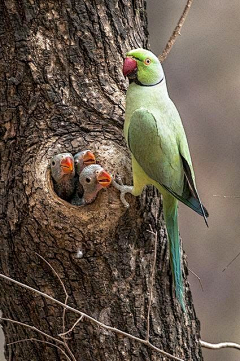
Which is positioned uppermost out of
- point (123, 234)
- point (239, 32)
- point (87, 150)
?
point (239, 32)

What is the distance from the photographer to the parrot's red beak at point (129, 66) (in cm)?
195

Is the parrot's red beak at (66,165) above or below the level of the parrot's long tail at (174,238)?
above

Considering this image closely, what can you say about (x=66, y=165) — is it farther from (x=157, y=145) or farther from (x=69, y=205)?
(x=157, y=145)

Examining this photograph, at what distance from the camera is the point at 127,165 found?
1.96 m

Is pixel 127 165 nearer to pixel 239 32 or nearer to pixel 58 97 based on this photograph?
pixel 58 97

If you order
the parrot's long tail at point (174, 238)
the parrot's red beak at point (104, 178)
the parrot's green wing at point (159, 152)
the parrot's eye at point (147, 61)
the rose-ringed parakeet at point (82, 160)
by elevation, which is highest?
the parrot's eye at point (147, 61)

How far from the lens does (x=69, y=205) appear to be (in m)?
1.87

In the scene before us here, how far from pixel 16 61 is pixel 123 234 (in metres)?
0.61

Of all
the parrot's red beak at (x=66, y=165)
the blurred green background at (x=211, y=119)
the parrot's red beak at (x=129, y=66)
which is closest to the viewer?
the parrot's red beak at (x=66, y=165)

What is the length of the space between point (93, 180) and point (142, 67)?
0.39m

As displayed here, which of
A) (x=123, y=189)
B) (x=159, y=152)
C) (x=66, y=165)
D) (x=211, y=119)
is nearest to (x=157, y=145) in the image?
(x=159, y=152)

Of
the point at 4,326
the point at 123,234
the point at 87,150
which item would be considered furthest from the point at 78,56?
the point at 4,326

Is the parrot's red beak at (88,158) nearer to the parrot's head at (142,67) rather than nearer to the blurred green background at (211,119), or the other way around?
the parrot's head at (142,67)

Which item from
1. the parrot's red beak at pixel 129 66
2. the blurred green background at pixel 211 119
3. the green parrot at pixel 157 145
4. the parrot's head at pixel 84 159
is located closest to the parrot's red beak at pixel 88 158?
the parrot's head at pixel 84 159
